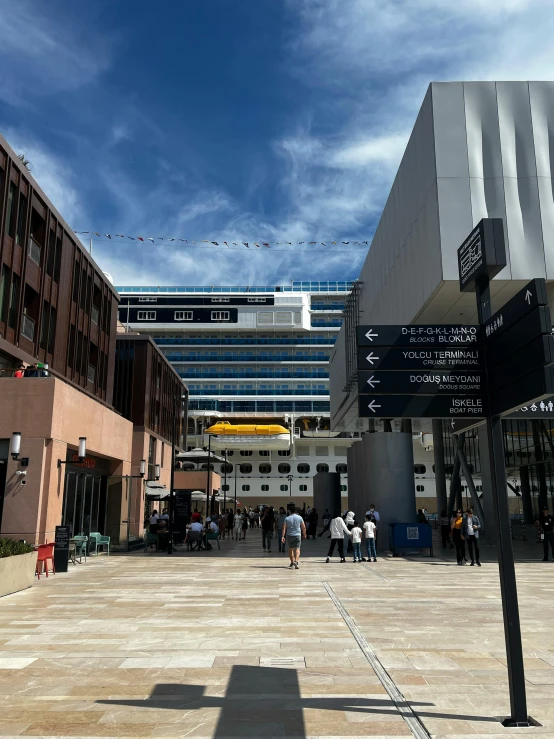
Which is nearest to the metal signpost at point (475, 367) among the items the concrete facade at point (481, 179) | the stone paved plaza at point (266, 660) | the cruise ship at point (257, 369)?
the stone paved plaza at point (266, 660)

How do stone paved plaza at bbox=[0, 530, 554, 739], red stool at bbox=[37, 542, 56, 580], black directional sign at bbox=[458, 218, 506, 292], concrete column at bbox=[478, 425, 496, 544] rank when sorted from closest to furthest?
1. stone paved plaza at bbox=[0, 530, 554, 739]
2. black directional sign at bbox=[458, 218, 506, 292]
3. red stool at bbox=[37, 542, 56, 580]
4. concrete column at bbox=[478, 425, 496, 544]

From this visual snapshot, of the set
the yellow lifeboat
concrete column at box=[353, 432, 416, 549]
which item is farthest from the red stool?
the yellow lifeboat

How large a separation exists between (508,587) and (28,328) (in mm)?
21109

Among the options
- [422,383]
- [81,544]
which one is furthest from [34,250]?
[422,383]

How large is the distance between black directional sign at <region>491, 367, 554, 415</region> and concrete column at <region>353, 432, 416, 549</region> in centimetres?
1705

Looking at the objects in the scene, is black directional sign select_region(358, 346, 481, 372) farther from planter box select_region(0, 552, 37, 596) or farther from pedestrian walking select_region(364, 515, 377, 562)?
pedestrian walking select_region(364, 515, 377, 562)

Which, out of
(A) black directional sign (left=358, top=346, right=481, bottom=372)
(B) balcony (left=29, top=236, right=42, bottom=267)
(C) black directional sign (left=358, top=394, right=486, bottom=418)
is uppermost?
(B) balcony (left=29, top=236, right=42, bottom=267)

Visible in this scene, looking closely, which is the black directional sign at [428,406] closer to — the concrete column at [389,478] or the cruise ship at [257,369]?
the concrete column at [389,478]

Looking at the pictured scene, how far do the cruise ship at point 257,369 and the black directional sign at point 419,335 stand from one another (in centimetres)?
5932

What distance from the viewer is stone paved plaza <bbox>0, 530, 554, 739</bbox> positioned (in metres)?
4.67

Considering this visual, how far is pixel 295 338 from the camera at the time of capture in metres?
73.8

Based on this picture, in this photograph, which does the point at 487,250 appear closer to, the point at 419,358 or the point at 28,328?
the point at 419,358

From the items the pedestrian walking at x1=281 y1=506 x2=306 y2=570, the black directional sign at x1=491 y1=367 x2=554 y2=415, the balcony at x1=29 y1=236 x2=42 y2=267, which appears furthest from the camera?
the balcony at x1=29 y1=236 x2=42 y2=267

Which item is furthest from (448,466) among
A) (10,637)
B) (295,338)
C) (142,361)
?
(10,637)
